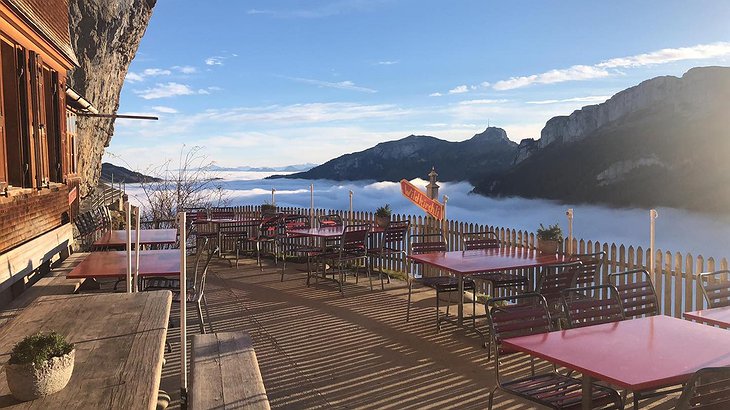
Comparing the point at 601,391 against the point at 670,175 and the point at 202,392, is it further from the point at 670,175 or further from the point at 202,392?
the point at 670,175

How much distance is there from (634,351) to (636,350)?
0.03m

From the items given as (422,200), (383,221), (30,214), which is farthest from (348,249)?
(30,214)

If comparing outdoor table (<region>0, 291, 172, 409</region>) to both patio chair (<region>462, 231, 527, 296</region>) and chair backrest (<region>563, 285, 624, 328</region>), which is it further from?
patio chair (<region>462, 231, 527, 296</region>)

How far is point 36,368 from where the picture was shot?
1.88 meters

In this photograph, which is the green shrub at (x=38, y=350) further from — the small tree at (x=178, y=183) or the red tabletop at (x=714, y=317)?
the small tree at (x=178, y=183)

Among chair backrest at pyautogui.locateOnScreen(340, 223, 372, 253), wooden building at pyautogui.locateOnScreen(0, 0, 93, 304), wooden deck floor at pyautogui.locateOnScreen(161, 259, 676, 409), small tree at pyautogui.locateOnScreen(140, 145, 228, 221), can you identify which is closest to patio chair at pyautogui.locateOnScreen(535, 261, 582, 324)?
wooden deck floor at pyautogui.locateOnScreen(161, 259, 676, 409)

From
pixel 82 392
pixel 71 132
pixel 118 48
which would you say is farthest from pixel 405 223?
pixel 118 48

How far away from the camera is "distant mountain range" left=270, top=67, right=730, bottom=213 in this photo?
137 feet

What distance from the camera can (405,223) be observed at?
10.1 metres

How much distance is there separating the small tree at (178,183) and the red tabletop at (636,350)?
15.6m

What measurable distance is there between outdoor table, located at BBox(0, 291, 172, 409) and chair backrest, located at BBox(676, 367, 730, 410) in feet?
6.70

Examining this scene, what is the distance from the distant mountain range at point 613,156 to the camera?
41688 millimetres

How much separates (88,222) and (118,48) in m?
11.3

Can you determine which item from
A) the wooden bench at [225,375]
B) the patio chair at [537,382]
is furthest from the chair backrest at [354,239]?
the patio chair at [537,382]
